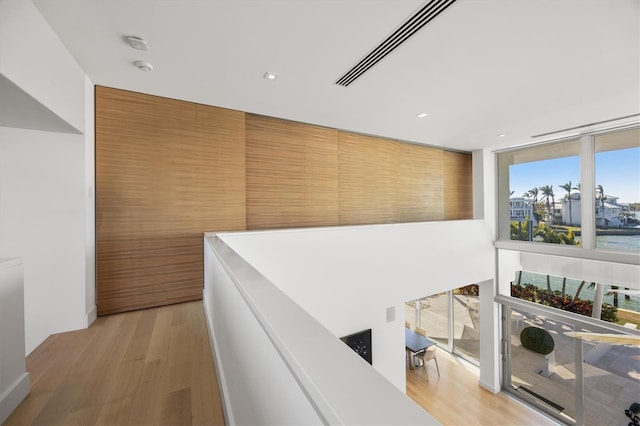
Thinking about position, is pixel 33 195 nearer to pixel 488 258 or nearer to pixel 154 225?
pixel 154 225

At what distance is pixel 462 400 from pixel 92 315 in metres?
Result: 6.94

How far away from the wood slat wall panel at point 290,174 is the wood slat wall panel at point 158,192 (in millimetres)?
296

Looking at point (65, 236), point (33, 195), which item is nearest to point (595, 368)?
point (65, 236)

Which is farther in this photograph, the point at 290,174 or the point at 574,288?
the point at 574,288

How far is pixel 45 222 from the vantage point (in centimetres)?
263

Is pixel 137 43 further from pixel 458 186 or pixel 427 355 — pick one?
pixel 427 355

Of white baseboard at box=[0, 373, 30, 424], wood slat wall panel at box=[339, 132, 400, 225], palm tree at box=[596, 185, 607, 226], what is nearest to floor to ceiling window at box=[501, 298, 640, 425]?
palm tree at box=[596, 185, 607, 226]

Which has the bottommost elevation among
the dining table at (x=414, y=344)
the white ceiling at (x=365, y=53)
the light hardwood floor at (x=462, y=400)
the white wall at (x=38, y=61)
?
the light hardwood floor at (x=462, y=400)

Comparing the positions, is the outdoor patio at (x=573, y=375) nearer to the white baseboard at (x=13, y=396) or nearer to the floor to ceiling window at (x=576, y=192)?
the floor to ceiling window at (x=576, y=192)

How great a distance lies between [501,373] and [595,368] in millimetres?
1734

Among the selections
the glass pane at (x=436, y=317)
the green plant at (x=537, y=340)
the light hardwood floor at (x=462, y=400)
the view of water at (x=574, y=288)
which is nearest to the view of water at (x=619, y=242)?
the view of water at (x=574, y=288)

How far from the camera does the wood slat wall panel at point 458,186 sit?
6.66 metres

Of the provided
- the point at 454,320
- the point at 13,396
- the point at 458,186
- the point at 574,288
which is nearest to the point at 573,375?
the point at 574,288

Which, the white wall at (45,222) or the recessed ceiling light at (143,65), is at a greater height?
the recessed ceiling light at (143,65)
